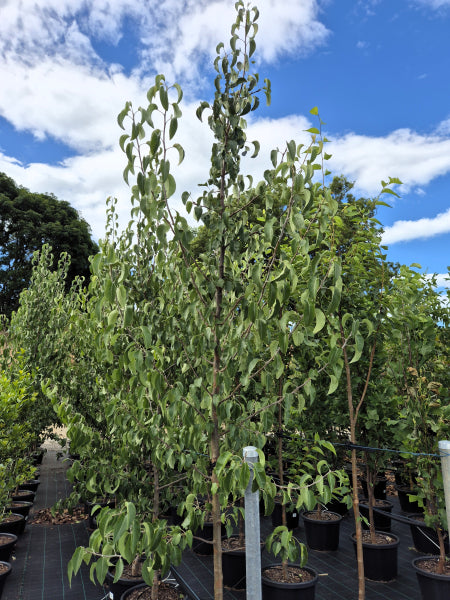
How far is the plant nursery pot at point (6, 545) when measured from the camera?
5.05 m

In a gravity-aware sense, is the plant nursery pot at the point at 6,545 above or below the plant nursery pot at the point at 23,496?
below

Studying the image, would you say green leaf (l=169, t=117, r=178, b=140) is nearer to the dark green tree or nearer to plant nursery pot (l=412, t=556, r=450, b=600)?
plant nursery pot (l=412, t=556, r=450, b=600)

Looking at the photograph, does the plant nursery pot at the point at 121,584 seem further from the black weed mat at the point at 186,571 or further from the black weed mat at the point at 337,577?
the black weed mat at the point at 337,577

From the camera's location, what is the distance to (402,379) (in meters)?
4.54

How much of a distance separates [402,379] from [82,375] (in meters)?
3.48

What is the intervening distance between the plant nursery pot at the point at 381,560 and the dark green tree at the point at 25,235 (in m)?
25.3

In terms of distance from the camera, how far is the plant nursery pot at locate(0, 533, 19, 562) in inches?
199

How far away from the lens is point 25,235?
28.0m

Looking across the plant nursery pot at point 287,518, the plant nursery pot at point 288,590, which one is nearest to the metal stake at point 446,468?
the plant nursery pot at point 288,590

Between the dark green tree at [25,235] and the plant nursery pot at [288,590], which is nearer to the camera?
the plant nursery pot at [288,590]

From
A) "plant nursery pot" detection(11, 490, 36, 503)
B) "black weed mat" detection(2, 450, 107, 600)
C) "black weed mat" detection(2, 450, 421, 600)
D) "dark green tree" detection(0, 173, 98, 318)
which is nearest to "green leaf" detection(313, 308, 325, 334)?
"black weed mat" detection(2, 450, 421, 600)

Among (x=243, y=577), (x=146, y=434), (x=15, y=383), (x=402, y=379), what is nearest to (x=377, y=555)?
(x=243, y=577)

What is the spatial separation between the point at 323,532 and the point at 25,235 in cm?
2723

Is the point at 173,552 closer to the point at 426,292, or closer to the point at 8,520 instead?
the point at 426,292
